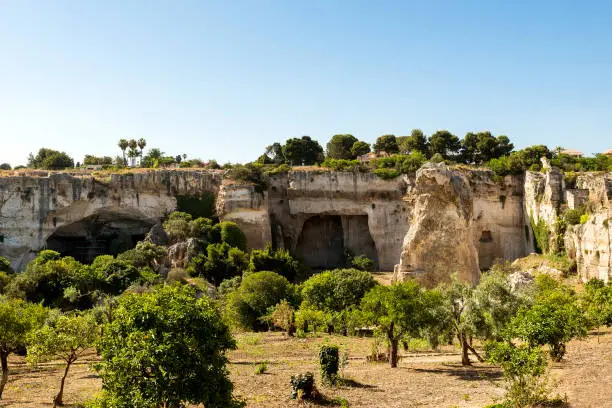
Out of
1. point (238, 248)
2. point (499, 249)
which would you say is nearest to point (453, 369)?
point (238, 248)

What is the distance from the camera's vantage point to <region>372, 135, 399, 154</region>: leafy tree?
73250mm

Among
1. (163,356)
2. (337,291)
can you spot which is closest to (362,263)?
(337,291)

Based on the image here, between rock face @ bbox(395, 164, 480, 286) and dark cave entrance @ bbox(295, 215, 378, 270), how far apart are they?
68.7 ft

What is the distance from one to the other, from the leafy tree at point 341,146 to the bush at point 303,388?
188 feet

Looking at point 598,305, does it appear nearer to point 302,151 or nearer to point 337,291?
point 337,291

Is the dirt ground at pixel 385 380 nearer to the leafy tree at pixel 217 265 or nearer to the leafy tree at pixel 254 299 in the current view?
the leafy tree at pixel 254 299

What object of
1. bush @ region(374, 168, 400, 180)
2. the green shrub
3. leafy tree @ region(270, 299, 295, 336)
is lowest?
leafy tree @ region(270, 299, 295, 336)

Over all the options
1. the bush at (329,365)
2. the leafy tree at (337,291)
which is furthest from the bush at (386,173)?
the bush at (329,365)

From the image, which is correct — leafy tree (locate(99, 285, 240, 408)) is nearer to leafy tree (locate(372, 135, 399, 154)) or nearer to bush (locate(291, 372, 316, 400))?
bush (locate(291, 372, 316, 400))

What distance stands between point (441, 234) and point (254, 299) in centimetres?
1221

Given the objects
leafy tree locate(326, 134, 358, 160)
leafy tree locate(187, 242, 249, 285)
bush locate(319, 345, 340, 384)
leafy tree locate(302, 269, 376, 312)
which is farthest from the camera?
leafy tree locate(326, 134, 358, 160)

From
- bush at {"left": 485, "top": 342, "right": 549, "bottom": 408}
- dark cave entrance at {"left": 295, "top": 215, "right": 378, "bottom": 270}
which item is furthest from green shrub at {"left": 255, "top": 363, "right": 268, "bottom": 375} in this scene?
dark cave entrance at {"left": 295, "top": 215, "right": 378, "bottom": 270}

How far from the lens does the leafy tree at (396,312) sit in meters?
23.2

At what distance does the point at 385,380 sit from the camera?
70.2 feet
